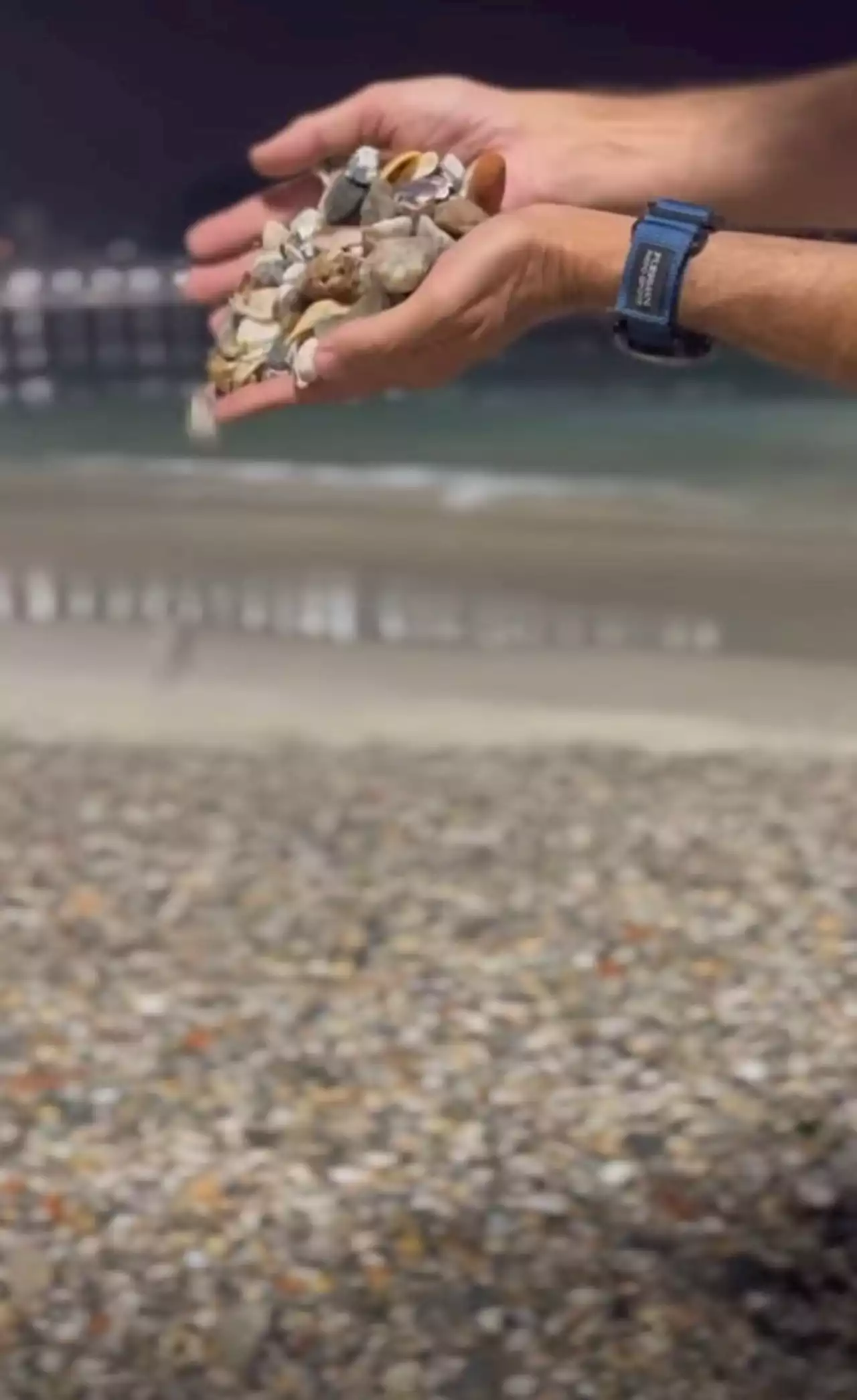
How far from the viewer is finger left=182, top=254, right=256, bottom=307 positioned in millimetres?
808

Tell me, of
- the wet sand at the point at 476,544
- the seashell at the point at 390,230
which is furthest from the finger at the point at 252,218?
the wet sand at the point at 476,544

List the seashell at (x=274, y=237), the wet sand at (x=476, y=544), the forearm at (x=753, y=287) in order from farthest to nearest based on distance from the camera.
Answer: the wet sand at (x=476, y=544) < the seashell at (x=274, y=237) < the forearm at (x=753, y=287)

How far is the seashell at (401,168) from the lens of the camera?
0.76 meters

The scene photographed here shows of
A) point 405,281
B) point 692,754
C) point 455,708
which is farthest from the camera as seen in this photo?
point 455,708

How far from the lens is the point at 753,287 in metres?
0.59

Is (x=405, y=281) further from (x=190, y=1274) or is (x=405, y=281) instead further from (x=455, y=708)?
(x=455, y=708)

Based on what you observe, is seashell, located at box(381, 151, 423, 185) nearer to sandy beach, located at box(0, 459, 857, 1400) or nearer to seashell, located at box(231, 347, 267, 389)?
seashell, located at box(231, 347, 267, 389)

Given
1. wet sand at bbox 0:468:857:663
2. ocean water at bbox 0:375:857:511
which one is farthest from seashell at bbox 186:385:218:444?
ocean water at bbox 0:375:857:511

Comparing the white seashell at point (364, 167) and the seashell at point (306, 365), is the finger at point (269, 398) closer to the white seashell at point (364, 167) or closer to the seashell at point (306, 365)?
the seashell at point (306, 365)

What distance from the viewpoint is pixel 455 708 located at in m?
1.53

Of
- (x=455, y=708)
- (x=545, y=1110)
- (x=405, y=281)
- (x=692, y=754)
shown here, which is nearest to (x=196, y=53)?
(x=455, y=708)

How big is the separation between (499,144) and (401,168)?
73 millimetres

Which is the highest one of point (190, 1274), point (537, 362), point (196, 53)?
point (196, 53)

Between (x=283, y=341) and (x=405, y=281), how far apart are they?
0.07 meters
